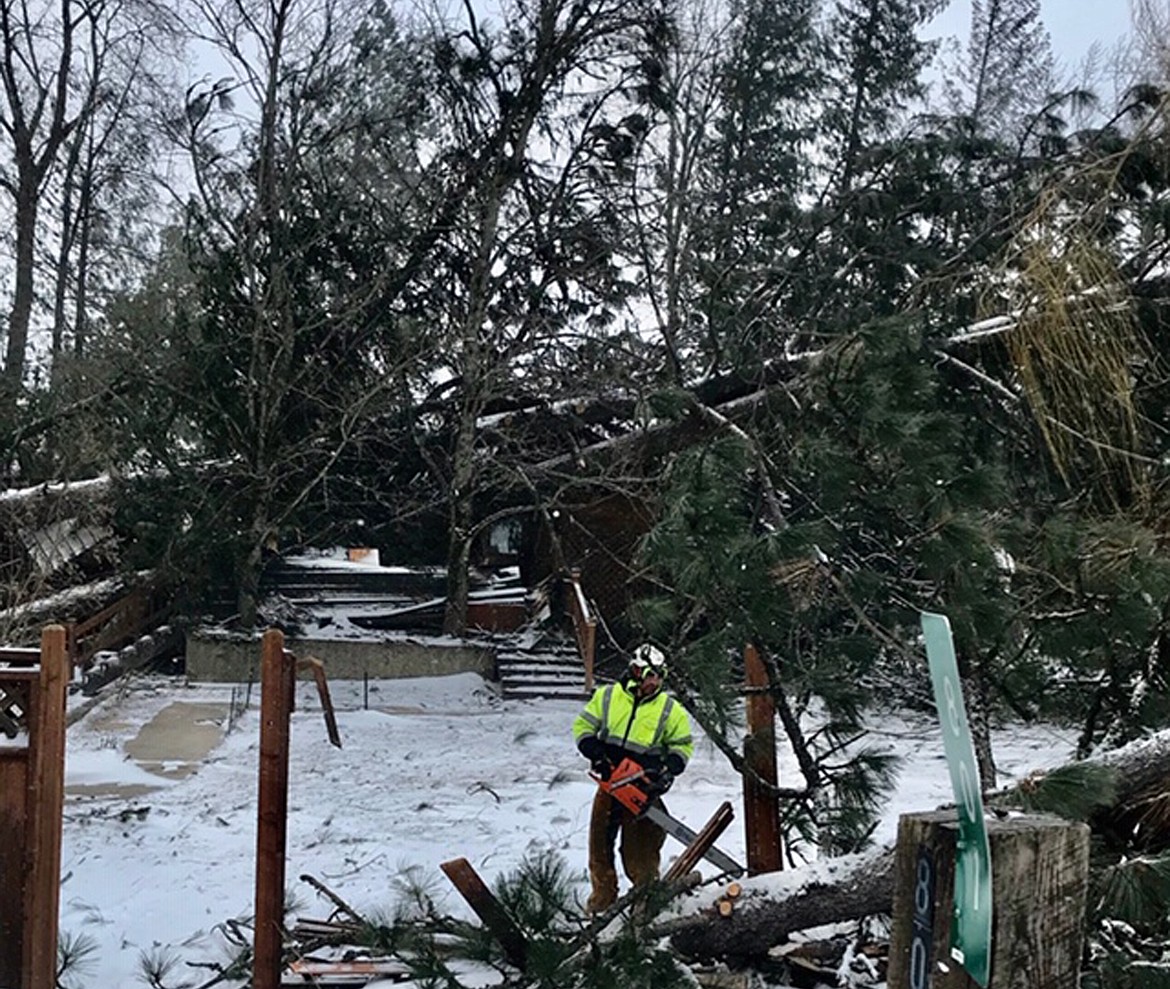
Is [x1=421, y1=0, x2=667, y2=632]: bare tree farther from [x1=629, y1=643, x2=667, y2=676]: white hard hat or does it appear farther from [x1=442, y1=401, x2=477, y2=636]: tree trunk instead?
[x1=629, y1=643, x2=667, y2=676]: white hard hat

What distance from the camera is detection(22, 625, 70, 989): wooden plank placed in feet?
16.4

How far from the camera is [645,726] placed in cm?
647

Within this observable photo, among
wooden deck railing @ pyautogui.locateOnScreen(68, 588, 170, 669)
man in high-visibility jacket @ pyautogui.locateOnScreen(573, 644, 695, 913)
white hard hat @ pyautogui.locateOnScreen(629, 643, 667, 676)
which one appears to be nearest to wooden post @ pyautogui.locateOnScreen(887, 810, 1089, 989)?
white hard hat @ pyautogui.locateOnScreen(629, 643, 667, 676)

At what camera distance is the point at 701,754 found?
1116 cm

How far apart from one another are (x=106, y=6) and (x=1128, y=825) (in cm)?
2317

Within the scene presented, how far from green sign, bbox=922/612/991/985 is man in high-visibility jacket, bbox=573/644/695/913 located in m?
4.63

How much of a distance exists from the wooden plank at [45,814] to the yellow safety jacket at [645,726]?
2555 millimetres

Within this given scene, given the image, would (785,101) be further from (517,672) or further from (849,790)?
(849,790)

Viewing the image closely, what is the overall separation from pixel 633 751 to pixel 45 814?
9.42 ft

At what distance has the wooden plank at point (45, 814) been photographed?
5.00 m

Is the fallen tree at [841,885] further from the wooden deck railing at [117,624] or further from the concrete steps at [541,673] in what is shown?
the wooden deck railing at [117,624]

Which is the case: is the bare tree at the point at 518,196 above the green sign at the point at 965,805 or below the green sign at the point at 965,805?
above

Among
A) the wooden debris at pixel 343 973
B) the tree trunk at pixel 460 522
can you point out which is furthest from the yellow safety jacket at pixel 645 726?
the tree trunk at pixel 460 522

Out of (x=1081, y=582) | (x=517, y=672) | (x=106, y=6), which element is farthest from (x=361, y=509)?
(x=1081, y=582)
